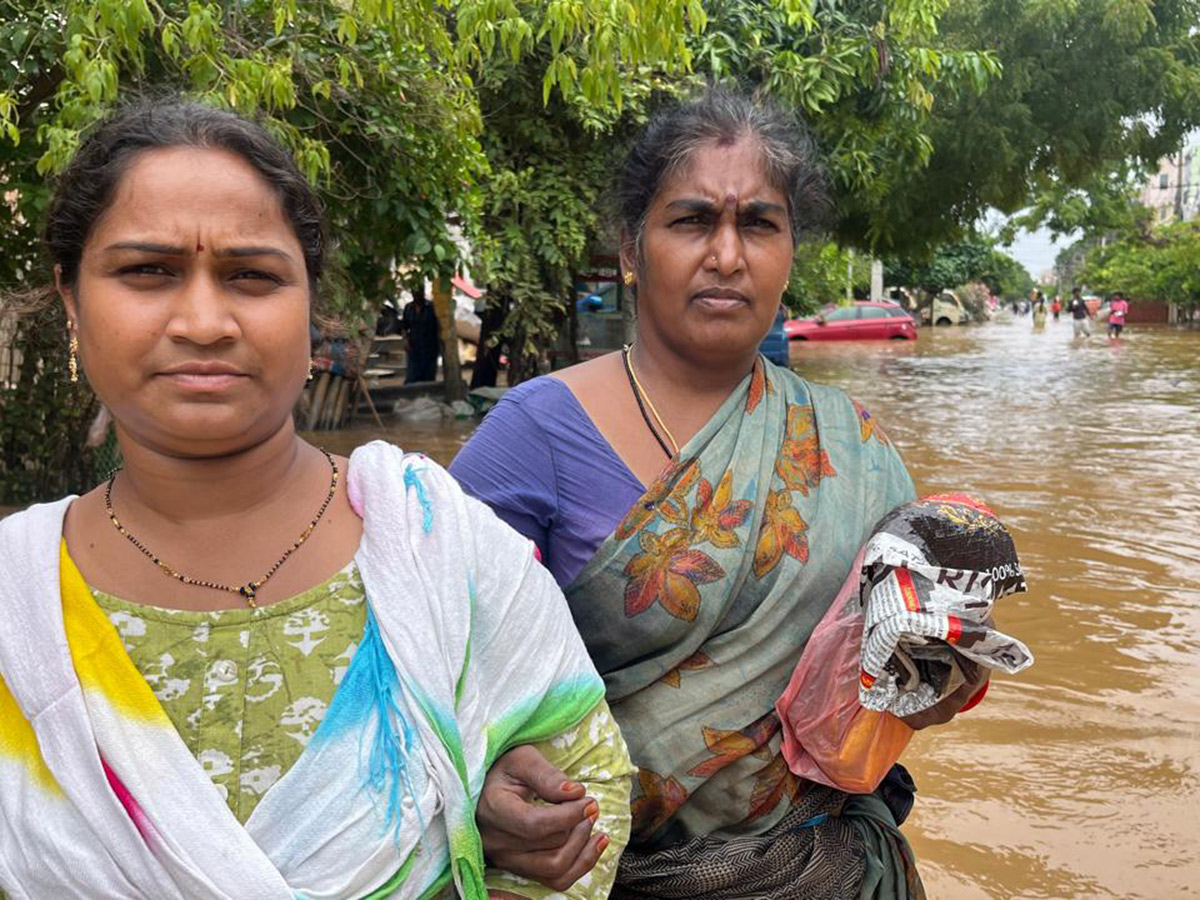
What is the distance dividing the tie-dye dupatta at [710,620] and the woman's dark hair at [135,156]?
0.66 metres

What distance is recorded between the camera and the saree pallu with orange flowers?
5.76ft

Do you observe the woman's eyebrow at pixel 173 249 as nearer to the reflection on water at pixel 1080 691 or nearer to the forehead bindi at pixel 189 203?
the forehead bindi at pixel 189 203

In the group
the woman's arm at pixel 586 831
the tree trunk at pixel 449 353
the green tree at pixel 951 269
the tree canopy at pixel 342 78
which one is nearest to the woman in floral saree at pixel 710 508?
the woman's arm at pixel 586 831

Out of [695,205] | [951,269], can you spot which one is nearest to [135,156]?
[695,205]

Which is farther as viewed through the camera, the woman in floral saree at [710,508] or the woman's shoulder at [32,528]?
the woman in floral saree at [710,508]

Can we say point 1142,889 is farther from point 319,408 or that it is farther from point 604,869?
point 319,408

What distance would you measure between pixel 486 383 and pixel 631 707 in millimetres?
13032

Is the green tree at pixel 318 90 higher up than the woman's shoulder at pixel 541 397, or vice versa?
the green tree at pixel 318 90

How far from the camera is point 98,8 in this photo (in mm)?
3383

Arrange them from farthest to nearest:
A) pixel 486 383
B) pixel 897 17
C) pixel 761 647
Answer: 1. pixel 486 383
2. pixel 897 17
3. pixel 761 647

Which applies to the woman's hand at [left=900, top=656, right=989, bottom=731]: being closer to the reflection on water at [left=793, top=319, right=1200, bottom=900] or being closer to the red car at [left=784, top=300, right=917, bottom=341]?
the reflection on water at [left=793, top=319, right=1200, bottom=900]

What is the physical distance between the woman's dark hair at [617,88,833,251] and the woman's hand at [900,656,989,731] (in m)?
Result: 0.75

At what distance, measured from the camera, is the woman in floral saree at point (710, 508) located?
176 centimetres

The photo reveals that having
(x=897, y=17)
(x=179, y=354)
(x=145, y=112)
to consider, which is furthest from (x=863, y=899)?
(x=897, y=17)
